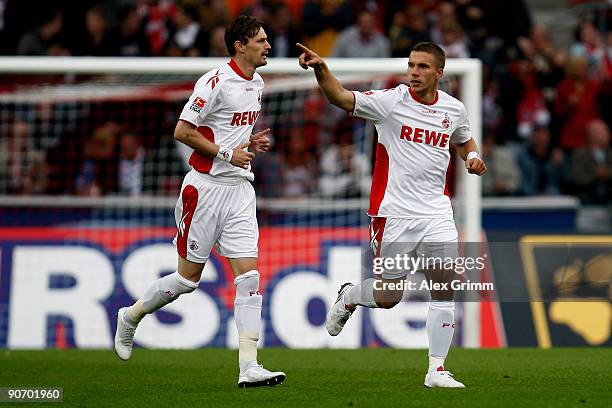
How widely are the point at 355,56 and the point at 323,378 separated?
8236 millimetres

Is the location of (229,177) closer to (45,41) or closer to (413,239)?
(413,239)

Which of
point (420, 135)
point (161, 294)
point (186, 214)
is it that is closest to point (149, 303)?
point (161, 294)

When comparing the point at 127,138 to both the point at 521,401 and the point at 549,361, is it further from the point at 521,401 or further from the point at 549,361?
the point at 521,401

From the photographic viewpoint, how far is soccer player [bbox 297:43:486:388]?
31.6ft

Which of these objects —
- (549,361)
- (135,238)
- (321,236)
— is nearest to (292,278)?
(321,236)

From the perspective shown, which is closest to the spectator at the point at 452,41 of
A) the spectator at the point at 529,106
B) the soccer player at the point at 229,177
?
the spectator at the point at 529,106

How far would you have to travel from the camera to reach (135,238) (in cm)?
1521

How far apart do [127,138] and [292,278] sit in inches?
112

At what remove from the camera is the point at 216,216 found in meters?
9.87

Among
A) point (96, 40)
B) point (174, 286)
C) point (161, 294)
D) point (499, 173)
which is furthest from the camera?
point (96, 40)

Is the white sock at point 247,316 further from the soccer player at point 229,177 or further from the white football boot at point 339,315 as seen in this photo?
the white football boot at point 339,315

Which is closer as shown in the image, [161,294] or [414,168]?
[414,168]

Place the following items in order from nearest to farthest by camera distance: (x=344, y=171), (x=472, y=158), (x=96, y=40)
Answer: (x=472, y=158) → (x=344, y=171) → (x=96, y=40)

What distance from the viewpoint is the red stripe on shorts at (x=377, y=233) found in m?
9.97
